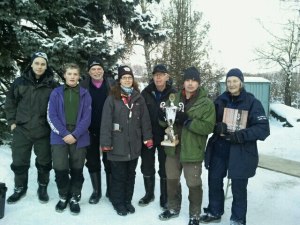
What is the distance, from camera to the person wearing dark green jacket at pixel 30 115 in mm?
4363

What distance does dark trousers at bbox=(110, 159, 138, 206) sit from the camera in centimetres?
430

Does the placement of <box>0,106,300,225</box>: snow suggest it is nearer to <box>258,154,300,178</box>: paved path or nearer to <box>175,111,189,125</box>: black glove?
<box>258,154,300,178</box>: paved path

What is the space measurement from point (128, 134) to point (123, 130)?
0.08 m

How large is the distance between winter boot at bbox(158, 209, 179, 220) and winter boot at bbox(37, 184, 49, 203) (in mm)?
1599

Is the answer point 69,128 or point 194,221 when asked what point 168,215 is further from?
point 69,128

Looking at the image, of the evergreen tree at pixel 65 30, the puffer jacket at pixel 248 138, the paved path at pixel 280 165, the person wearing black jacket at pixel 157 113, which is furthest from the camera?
the paved path at pixel 280 165

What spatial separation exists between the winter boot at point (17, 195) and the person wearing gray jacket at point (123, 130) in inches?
50.8

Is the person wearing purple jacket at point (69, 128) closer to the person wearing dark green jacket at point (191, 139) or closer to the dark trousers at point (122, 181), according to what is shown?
the dark trousers at point (122, 181)

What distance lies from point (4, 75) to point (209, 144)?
4.81 metres

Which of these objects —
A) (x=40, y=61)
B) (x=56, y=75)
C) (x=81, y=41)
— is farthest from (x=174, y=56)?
(x=40, y=61)

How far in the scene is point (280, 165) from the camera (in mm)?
7586

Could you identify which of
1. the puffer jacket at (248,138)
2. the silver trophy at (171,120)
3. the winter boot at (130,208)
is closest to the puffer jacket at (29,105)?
the winter boot at (130,208)

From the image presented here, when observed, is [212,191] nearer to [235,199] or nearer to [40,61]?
[235,199]

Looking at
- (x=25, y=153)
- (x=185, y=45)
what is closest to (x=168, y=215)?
(x=25, y=153)
